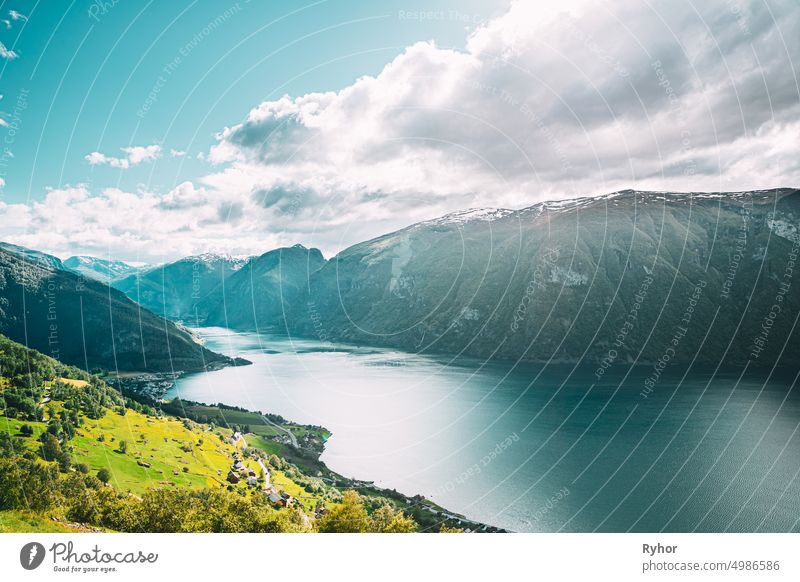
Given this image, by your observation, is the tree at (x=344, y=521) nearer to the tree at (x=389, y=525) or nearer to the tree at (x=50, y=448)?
the tree at (x=389, y=525)

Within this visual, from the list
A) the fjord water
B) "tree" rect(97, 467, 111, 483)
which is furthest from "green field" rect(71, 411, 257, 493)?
the fjord water

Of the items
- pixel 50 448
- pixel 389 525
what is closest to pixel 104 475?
pixel 50 448

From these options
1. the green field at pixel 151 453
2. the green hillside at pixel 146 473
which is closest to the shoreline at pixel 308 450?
the green hillside at pixel 146 473

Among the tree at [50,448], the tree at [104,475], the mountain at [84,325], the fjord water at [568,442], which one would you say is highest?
the mountain at [84,325]

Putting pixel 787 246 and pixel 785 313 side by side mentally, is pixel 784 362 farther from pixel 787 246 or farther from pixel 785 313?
Answer: pixel 787 246

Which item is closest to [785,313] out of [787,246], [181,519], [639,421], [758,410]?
[787,246]

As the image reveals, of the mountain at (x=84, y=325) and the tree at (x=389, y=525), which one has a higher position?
the mountain at (x=84, y=325)

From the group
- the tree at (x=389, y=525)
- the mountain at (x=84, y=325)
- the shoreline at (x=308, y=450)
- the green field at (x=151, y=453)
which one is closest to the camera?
the tree at (x=389, y=525)
